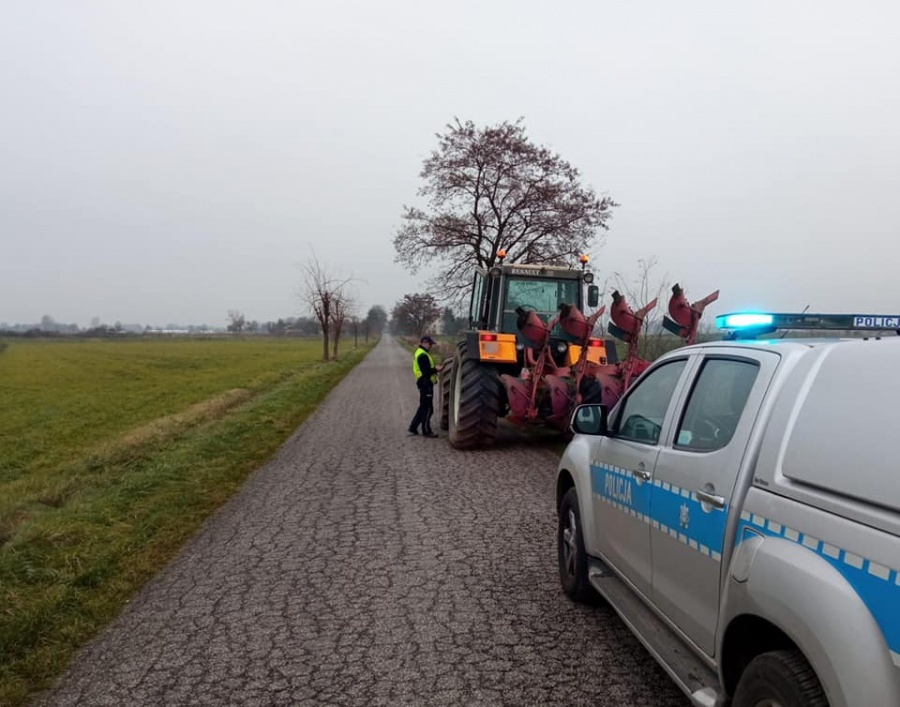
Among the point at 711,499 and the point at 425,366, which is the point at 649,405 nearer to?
the point at 711,499

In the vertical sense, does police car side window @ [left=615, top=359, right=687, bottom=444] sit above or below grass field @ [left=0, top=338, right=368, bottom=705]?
above

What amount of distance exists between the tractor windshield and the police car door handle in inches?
340

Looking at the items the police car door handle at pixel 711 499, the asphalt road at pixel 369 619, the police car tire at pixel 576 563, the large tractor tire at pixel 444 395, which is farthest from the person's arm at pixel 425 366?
the police car door handle at pixel 711 499

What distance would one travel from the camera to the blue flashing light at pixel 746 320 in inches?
126

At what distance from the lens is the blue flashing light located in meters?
3.21

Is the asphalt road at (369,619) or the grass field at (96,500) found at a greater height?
the asphalt road at (369,619)

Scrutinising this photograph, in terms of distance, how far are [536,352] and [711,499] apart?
26.0ft

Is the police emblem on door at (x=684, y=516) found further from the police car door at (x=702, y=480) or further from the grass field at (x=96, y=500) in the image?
the grass field at (x=96, y=500)

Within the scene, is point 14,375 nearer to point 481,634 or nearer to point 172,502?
point 172,502

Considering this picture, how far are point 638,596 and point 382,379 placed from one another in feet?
79.5

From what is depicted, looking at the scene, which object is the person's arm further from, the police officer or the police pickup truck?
the police pickup truck

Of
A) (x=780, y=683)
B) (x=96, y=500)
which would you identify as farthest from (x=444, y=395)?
(x=780, y=683)

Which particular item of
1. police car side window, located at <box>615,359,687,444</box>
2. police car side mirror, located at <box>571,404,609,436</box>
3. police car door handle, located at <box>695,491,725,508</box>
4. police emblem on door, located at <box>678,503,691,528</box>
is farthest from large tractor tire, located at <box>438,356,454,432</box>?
police car door handle, located at <box>695,491,725,508</box>

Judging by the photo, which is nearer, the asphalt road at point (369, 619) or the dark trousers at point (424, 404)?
the asphalt road at point (369, 619)
